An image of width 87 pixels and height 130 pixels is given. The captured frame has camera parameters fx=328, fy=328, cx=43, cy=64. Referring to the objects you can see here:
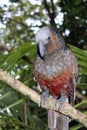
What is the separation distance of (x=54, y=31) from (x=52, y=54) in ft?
0.31

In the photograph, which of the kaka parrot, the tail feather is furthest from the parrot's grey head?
the tail feather

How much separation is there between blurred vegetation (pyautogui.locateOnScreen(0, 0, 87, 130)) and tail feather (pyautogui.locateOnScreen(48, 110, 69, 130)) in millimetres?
41

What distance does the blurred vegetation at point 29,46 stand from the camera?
1.26 m

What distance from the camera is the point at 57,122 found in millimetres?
1402

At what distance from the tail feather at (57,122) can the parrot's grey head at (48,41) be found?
0.27 metres

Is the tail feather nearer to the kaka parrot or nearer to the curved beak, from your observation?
the kaka parrot

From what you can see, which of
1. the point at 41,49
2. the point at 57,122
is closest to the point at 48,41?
the point at 41,49

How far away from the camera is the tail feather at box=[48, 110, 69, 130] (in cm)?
136

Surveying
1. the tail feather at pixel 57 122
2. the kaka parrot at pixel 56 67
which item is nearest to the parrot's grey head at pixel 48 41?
the kaka parrot at pixel 56 67

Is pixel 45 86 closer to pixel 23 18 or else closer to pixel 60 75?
pixel 60 75

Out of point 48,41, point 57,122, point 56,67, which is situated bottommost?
point 57,122

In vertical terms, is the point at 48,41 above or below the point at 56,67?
above

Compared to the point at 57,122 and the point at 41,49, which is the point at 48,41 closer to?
the point at 41,49

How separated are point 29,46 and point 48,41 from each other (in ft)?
0.36
